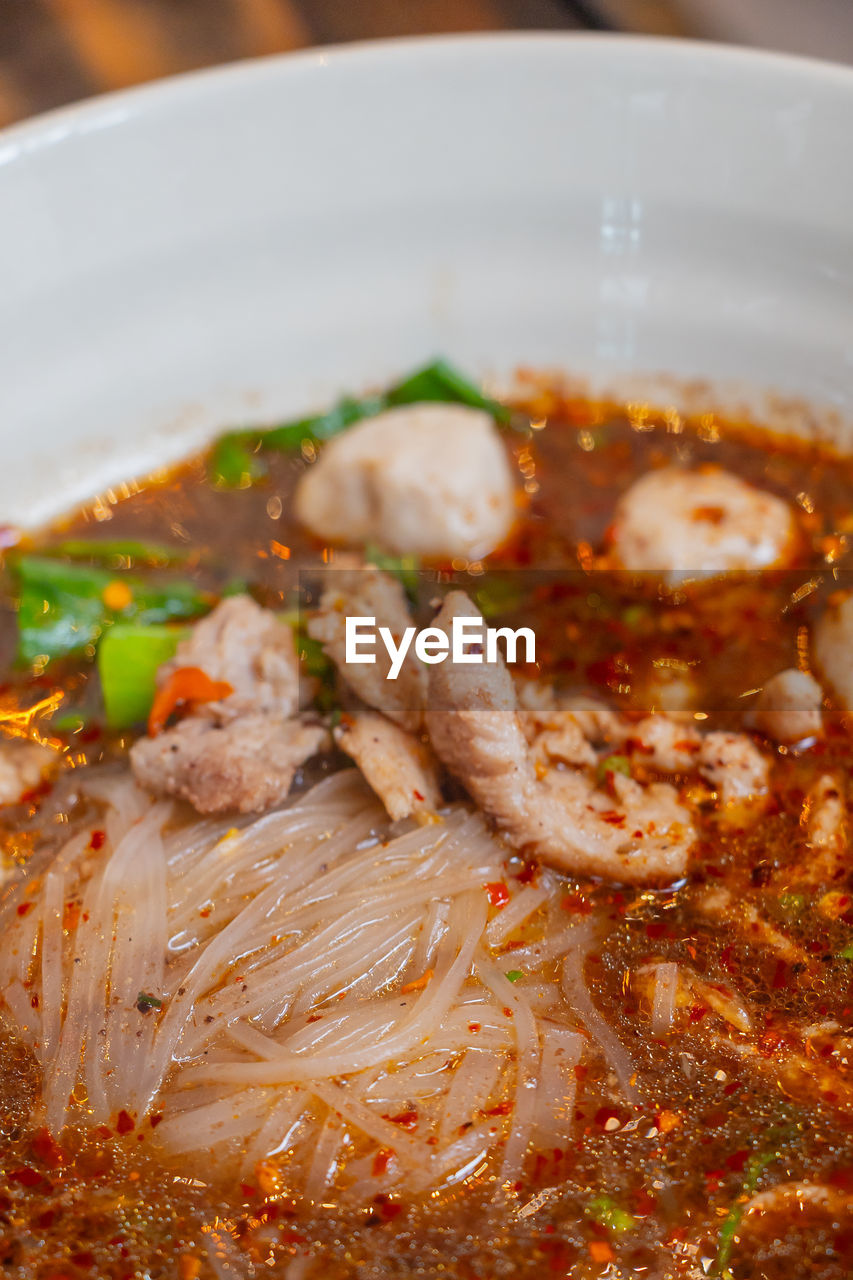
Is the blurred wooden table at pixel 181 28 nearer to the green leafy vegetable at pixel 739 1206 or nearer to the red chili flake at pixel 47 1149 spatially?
the red chili flake at pixel 47 1149

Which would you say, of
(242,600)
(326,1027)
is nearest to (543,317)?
(242,600)

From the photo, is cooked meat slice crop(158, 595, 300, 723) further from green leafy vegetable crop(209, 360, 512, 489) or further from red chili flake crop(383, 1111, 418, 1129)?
red chili flake crop(383, 1111, 418, 1129)

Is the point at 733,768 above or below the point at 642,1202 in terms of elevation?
above

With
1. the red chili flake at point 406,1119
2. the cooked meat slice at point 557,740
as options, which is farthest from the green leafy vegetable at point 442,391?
the red chili flake at point 406,1119

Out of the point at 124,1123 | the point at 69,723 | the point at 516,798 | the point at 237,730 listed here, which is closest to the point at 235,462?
the point at 69,723

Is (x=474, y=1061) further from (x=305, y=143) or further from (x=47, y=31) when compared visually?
(x=47, y=31)

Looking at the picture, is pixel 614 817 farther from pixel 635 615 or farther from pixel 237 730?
pixel 237 730

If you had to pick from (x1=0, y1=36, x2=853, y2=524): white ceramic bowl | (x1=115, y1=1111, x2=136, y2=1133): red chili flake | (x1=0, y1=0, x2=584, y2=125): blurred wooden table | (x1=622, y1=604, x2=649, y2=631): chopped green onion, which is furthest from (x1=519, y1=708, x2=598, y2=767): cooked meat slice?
(x1=0, y1=0, x2=584, y2=125): blurred wooden table
